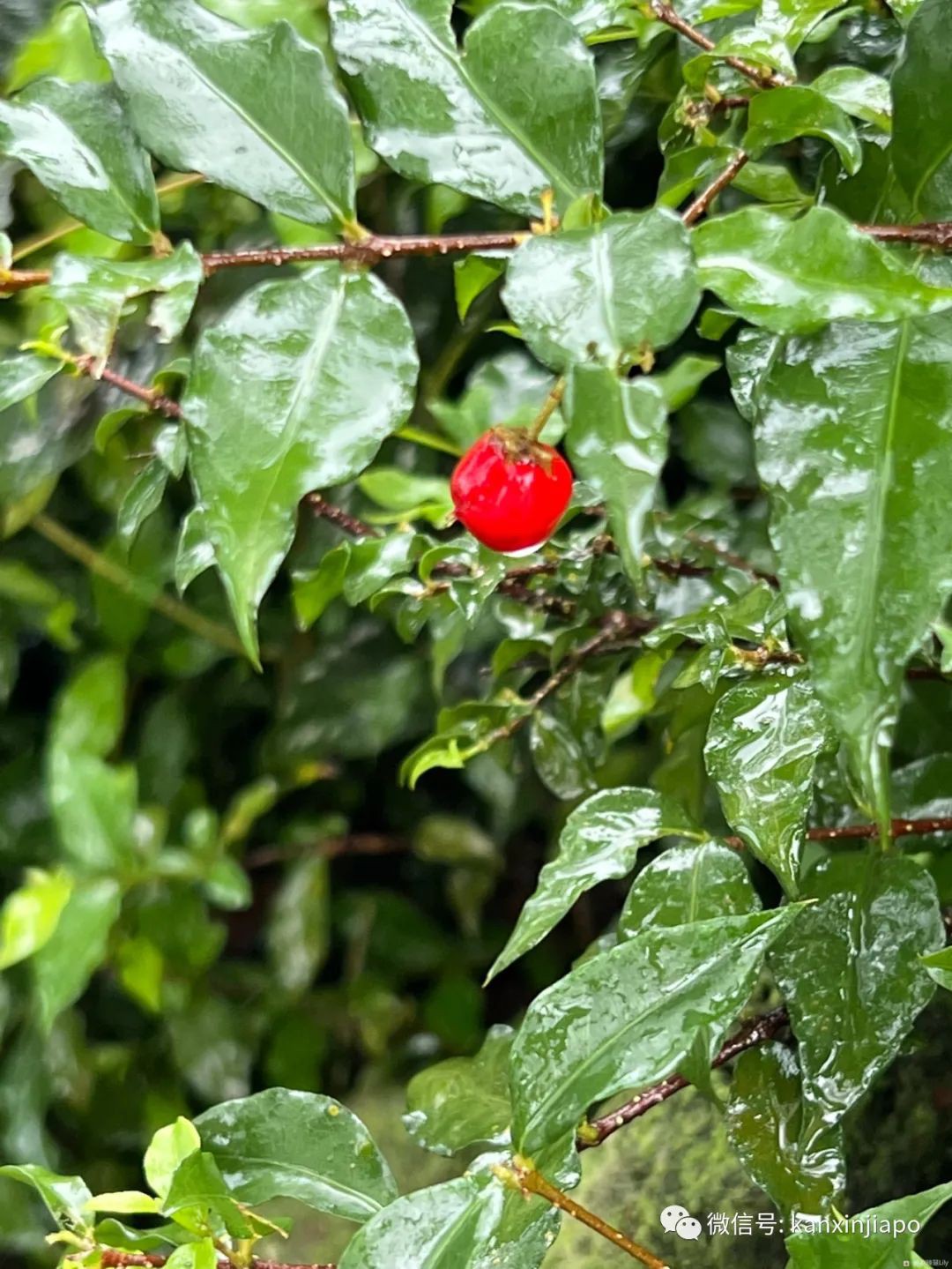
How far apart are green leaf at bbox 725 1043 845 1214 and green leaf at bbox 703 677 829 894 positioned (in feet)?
0.39

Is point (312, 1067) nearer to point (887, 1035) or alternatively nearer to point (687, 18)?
point (887, 1035)

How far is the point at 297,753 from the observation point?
999 millimetres

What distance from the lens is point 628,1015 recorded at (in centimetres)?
37

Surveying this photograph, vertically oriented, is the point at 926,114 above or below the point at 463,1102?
above

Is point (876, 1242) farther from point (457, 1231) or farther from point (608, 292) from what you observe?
point (608, 292)

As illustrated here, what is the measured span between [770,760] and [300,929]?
689 millimetres

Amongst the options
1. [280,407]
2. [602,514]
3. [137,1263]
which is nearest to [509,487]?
[280,407]

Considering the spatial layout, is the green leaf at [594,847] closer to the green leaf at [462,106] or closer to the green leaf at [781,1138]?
the green leaf at [781,1138]

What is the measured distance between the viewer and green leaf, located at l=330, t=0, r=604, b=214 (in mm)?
363

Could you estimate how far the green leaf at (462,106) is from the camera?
1.19 feet

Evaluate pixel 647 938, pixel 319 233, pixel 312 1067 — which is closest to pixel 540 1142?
pixel 647 938

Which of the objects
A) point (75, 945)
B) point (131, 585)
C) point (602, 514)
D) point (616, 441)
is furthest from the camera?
point (131, 585)

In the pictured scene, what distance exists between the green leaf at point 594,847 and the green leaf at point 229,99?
0.26m

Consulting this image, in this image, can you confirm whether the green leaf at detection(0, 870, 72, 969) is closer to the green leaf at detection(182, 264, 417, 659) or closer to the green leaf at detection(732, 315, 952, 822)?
the green leaf at detection(182, 264, 417, 659)
